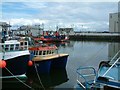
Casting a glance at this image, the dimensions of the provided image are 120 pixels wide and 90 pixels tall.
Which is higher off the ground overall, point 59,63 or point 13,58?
point 13,58

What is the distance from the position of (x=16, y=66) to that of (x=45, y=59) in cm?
351

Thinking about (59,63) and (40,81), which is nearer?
(40,81)

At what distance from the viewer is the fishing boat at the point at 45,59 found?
24.1 metres

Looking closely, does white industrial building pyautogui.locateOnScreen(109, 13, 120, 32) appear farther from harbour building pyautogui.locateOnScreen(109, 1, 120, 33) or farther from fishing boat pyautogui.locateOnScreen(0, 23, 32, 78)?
fishing boat pyautogui.locateOnScreen(0, 23, 32, 78)

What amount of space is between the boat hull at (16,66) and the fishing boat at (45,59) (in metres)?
2.06

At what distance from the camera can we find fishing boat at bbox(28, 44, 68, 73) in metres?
24.1

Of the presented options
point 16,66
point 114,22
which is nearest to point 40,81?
point 16,66

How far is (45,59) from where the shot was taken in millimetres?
24188

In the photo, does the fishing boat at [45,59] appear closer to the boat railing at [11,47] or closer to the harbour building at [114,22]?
the boat railing at [11,47]

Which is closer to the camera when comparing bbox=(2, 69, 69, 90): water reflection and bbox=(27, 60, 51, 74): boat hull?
A: bbox=(2, 69, 69, 90): water reflection

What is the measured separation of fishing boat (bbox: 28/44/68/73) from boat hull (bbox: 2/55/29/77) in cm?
206

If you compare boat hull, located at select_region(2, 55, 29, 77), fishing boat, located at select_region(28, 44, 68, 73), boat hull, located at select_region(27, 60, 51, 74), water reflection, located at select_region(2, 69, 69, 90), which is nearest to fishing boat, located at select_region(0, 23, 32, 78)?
boat hull, located at select_region(2, 55, 29, 77)

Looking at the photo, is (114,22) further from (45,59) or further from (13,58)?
(13,58)

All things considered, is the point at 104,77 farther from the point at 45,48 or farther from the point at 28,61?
the point at 45,48
